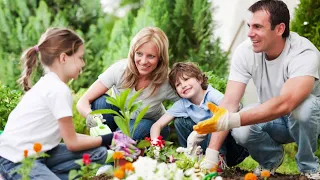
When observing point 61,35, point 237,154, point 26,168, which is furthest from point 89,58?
point 26,168

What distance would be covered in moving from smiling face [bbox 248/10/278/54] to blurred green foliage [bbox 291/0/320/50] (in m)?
1.48

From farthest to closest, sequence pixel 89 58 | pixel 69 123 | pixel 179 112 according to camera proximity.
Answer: pixel 89 58 → pixel 179 112 → pixel 69 123

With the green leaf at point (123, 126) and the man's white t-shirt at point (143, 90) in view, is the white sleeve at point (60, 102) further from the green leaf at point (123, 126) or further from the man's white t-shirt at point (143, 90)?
the man's white t-shirt at point (143, 90)

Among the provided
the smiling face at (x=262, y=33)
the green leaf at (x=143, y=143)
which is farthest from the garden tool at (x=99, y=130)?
the smiling face at (x=262, y=33)

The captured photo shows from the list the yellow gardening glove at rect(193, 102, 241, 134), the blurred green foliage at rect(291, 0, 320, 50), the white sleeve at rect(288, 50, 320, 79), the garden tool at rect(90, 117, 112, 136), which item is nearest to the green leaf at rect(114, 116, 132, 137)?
the garden tool at rect(90, 117, 112, 136)

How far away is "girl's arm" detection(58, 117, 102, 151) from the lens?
313 centimetres

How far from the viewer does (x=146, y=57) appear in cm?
417

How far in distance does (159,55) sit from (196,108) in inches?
17.0

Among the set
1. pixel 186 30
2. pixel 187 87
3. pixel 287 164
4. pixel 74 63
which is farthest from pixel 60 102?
pixel 186 30

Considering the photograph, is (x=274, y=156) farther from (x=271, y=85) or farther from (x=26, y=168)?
(x=26, y=168)

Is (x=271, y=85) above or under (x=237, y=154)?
above

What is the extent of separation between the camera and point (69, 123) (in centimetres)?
314

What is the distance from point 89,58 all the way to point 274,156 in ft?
10.7

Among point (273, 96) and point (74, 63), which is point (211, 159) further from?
point (74, 63)
